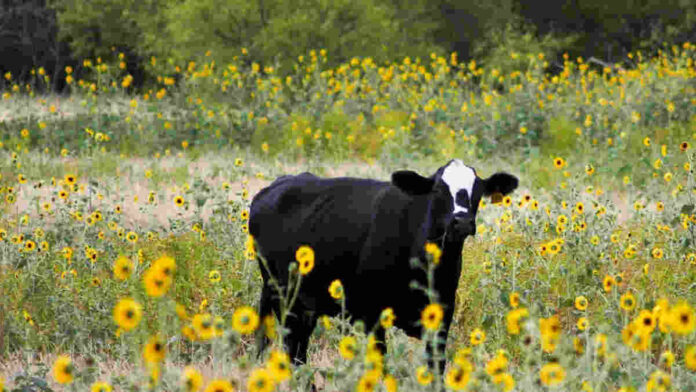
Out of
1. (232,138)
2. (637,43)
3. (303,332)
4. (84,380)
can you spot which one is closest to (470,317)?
(303,332)

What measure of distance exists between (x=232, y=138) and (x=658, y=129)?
5239mm

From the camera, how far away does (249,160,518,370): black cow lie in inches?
151

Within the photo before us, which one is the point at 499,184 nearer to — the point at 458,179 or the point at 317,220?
the point at 458,179

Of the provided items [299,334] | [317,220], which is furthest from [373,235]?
[299,334]

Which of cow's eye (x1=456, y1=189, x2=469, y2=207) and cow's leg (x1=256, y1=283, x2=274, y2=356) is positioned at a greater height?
cow's eye (x1=456, y1=189, x2=469, y2=207)

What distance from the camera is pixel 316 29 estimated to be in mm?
18188

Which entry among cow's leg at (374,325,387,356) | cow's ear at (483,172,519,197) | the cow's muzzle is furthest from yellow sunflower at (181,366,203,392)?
cow's ear at (483,172,519,197)

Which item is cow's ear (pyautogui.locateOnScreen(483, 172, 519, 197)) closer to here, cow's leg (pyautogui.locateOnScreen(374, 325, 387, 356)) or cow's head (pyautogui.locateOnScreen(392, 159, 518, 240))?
cow's head (pyautogui.locateOnScreen(392, 159, 518, 240))

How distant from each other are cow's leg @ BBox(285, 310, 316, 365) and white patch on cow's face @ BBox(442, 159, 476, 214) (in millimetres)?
1125

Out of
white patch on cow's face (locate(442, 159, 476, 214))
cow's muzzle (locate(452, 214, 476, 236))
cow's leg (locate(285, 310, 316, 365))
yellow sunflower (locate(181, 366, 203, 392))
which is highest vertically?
white patch on cow's face (locate(442, 159, 476, 214))

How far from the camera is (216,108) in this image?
44.8 feet

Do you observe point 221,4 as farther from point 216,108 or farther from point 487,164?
point 487,164

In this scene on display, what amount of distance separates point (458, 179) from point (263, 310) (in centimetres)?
147

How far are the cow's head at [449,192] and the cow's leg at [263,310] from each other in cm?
115
